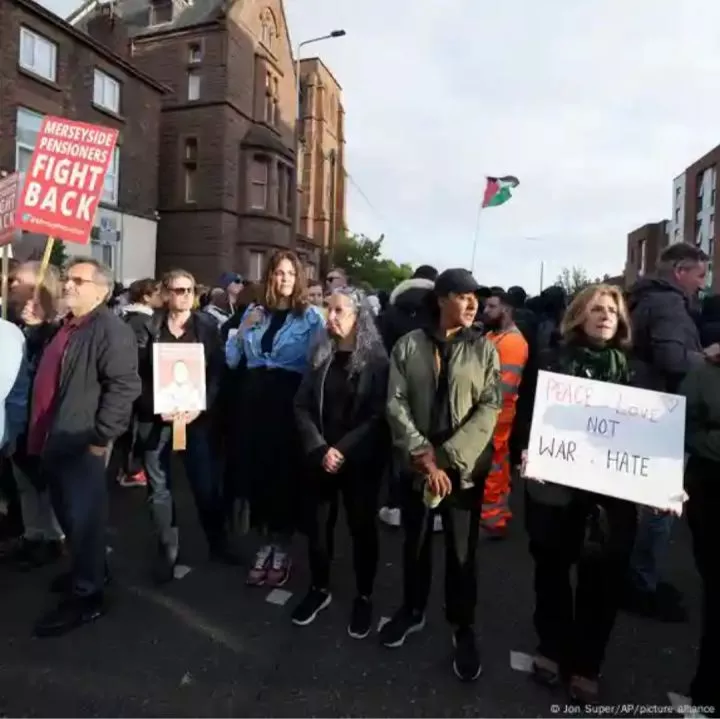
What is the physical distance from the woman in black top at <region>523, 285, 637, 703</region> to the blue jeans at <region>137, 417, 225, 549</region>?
90.5 inches

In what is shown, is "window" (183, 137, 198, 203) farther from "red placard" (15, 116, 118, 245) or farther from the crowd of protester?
the crowd of protester

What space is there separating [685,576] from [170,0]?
25.6 meters

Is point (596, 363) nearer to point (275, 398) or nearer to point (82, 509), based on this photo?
point (275, 398)

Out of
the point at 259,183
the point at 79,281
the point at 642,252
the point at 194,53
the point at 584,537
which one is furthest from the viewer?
the point at 642,252

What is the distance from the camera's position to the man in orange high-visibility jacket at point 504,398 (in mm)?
4750

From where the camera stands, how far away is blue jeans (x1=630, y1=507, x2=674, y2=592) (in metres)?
3.80

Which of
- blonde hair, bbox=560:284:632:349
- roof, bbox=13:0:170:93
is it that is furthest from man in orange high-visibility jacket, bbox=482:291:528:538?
roof, bbox=13:0:170:93

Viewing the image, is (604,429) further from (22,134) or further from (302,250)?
(302,250)

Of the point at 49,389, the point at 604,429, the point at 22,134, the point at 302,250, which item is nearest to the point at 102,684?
the point at 49,389

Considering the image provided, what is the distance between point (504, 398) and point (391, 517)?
141 centimetres

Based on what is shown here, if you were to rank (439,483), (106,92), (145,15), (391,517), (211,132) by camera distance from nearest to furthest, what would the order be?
(439,483) < (391,517) < (106,92) < (211,132) < (145,15)

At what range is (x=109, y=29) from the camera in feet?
71.1

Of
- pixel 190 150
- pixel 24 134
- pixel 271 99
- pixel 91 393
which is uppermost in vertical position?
pixel 271 99

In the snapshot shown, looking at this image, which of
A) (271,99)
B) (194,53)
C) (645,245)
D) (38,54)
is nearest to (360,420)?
(38,54)
